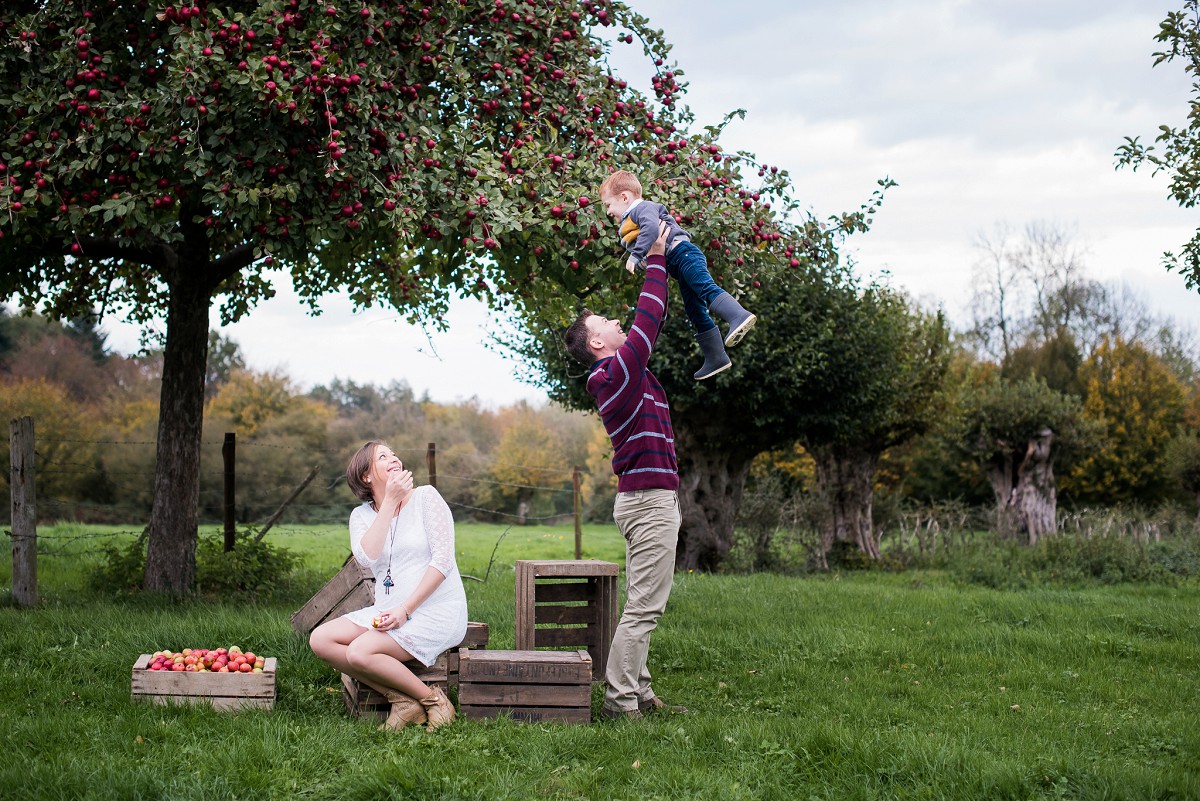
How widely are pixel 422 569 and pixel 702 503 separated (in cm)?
1171

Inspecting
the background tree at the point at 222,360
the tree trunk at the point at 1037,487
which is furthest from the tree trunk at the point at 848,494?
the background tree at the point at 222,360

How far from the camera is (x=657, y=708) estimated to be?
5.60 m

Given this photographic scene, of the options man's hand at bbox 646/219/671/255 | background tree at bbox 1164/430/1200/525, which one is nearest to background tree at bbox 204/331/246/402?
background tree at bbox 1164/430/1200/525

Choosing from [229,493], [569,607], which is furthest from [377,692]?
[229,493]

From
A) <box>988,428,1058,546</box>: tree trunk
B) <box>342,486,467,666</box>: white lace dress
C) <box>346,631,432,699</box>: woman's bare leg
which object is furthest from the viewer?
<box>988,428,1058,546</box>: tree trunk

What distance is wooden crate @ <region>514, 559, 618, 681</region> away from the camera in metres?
5.93

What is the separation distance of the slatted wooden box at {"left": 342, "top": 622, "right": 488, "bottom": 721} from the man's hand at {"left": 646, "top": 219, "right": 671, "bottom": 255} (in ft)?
7.92

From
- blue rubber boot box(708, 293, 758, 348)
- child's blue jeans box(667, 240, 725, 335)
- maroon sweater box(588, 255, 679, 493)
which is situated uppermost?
child's blue jeans box(667, 240, 725, 335)

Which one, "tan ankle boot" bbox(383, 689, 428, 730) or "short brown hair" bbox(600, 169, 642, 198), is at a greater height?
"short brown hair" bbox(600, 169, 642, 198)

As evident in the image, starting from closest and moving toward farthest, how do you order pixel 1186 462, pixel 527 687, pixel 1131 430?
pixel 527 687 → pixel 1186 462 → pixel 1131 430

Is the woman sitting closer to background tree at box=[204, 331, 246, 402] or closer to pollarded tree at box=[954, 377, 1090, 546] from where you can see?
pollarded tree at box=[954, 377, 1090, 546]

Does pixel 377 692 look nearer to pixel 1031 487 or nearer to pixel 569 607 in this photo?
pixel 569 607

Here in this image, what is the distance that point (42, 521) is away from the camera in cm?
2822

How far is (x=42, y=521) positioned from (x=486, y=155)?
2632cm
